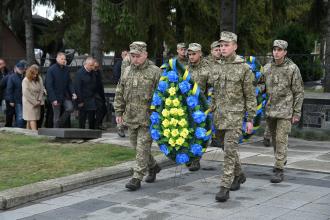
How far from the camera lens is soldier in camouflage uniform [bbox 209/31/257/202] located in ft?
23.7

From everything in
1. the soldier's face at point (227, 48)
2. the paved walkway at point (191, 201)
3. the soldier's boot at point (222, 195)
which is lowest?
the paved walkway at point (191, 201)

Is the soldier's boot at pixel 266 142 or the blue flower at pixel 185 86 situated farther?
the soldier's boot at pixel 266 142

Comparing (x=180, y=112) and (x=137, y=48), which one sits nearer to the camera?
(x=137, y=48)

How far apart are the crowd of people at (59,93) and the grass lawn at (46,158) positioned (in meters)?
1.29

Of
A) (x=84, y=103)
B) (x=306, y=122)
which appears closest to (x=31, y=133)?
(x=84, y=103)

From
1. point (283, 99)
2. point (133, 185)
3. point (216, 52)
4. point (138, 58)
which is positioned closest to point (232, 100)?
point (138, 58)

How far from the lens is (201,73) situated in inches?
361

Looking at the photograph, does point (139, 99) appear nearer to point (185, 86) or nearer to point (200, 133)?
point (185, 86)

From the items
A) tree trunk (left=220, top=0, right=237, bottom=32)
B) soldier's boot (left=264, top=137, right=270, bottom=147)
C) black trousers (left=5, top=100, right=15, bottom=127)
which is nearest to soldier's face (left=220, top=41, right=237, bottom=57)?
soldier's boot (left=264, top=137, right=270, bottom=147)

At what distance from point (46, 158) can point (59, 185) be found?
2.06 m

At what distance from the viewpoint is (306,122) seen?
44.8 feet

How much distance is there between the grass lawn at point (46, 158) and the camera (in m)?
8.59

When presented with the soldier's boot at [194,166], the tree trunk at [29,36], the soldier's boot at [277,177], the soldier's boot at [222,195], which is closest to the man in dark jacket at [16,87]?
the soldier's boot at [194,166]

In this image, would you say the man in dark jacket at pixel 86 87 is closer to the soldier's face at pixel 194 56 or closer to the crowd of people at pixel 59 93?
the crowd of people at pixel 59 93
